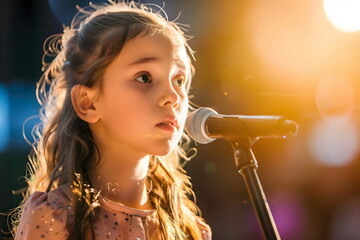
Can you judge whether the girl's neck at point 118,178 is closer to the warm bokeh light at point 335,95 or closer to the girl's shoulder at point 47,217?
the girl's shoulder at point 47,217

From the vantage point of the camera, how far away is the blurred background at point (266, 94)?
8.34ft

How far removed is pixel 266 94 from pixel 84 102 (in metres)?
1.78

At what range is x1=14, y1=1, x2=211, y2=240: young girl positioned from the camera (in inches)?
53.1

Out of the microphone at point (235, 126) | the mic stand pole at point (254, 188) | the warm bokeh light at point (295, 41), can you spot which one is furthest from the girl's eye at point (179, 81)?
the warm bokeh light at point (295, 41)

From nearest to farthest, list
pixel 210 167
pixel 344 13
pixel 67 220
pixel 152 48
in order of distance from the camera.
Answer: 1. pixel 67 220
2. pixel 152 48
3. pixel 344 13
4. pixel 210 167

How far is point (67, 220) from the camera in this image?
1.31 m

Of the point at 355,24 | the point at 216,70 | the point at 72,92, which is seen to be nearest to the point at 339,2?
the point at 355,24

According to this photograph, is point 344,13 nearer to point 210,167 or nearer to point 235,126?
point 210,167

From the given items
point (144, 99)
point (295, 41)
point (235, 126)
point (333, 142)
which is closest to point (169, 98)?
point (144, 99)

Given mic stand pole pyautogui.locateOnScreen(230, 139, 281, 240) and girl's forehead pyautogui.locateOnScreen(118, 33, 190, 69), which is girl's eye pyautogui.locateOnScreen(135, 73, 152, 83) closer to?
girl's forehead pyautogui.locateOnScreen(118, 33, 190, 69)

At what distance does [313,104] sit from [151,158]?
178 cm

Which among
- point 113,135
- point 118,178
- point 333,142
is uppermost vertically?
point 333,142

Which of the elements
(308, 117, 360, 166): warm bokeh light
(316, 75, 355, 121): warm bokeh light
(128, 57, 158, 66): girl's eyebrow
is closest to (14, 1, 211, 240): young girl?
(128, 57, 158, 66): girl's eyebrow

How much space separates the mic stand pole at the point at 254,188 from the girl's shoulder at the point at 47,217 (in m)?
0.52
